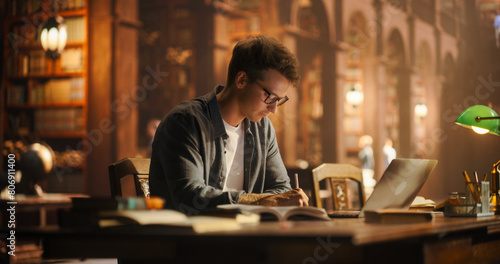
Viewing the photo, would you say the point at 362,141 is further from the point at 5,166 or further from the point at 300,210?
the point at 300,210

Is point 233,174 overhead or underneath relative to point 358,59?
underneath

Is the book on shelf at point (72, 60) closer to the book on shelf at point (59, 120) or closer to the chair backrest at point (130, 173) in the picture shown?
the book on shelf at point (59, 120)

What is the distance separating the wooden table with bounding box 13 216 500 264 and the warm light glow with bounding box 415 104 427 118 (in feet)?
25.0

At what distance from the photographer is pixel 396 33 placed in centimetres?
988

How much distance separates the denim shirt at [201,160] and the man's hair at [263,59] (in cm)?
17

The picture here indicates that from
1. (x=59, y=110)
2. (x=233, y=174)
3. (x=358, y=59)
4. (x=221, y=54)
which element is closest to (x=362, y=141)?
(x=358, y=59)

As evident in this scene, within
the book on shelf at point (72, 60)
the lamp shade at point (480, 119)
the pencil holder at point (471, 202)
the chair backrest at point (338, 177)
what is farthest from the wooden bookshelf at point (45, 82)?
the pencil holder at point (471, 202)

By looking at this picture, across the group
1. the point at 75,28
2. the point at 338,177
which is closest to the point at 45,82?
the point at 75,28

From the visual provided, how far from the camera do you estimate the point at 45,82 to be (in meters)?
6.66

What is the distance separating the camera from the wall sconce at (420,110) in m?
8.88

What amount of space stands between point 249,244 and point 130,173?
109 cm

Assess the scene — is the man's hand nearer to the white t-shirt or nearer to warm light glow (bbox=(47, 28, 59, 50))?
the white t-shirt

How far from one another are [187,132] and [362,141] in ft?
26.2

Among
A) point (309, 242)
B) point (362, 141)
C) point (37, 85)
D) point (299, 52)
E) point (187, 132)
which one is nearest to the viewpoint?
point (309, 242)
